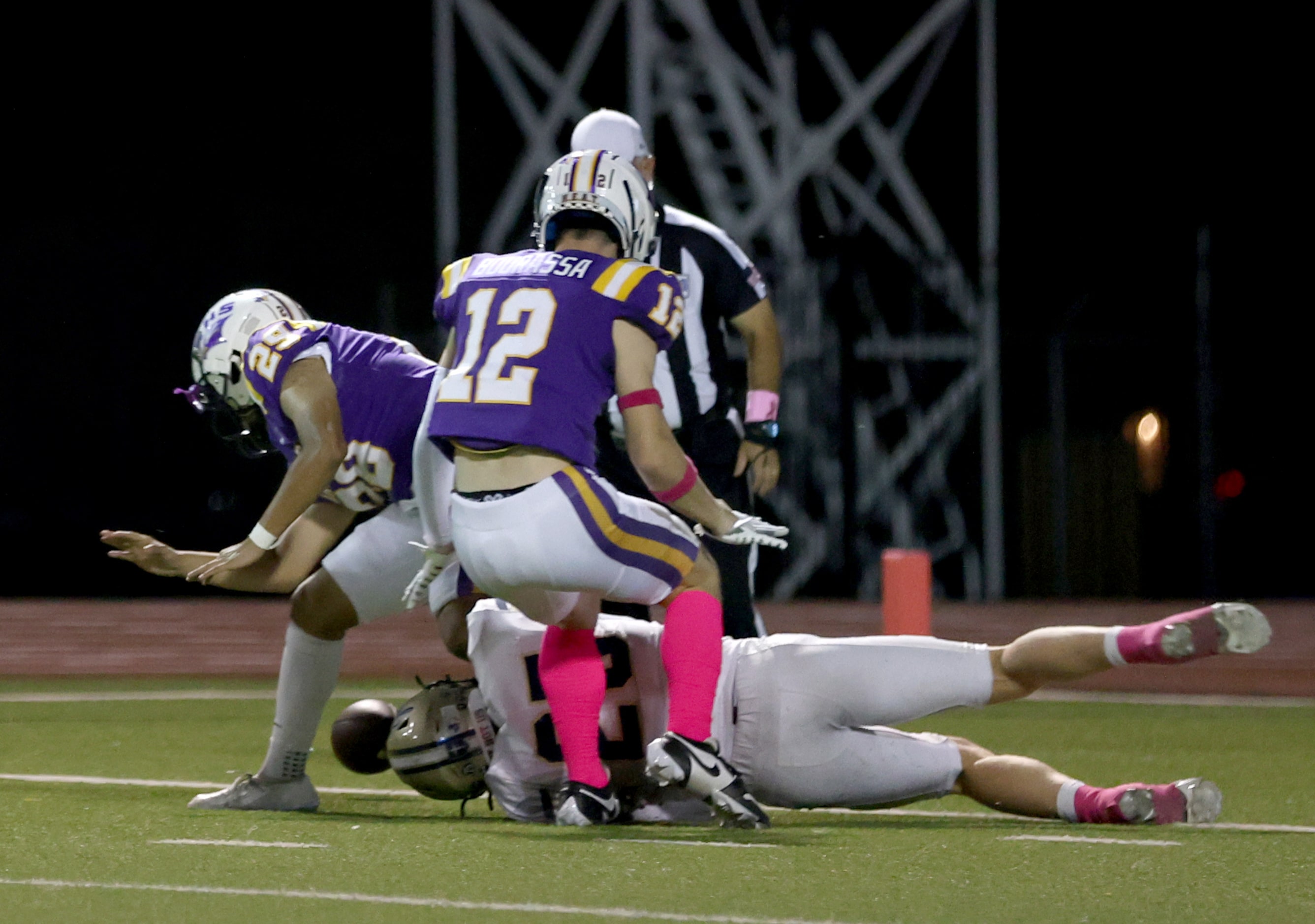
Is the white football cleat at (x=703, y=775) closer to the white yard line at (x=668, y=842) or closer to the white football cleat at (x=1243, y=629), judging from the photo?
the white yard line at (x=668, y=842)

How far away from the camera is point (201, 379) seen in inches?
257

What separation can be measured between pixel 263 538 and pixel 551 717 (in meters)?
1.00

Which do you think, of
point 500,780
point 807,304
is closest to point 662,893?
point 500,780

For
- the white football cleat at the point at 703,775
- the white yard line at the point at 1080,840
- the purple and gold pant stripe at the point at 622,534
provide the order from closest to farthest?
the white yard line at the point at 1080,840
the white football cleat at the point at 703,775
the purple and gold pant stripe at the point at 622,534

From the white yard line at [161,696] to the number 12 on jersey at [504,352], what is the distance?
4656 mm

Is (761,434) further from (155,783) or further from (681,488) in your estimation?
(155,783)

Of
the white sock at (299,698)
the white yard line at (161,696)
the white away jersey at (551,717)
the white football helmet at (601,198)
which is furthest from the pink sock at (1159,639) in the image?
the white yard line at (161,696)

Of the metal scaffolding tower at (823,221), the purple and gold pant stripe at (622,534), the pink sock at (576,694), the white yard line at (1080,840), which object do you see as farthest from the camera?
the metal scaffolding tower at (823,221)

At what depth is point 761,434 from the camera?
7.36 m

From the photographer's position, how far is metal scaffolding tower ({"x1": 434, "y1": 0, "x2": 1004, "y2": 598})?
16.7 m

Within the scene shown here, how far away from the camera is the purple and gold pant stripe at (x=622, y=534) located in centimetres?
540

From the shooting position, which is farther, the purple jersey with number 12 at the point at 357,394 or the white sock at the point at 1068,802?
the purple jersey with number 12 at the point at 357,394

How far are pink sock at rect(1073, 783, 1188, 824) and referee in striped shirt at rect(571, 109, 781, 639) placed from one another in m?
1.81

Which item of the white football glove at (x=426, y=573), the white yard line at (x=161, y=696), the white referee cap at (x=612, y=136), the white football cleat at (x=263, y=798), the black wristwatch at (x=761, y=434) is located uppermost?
the white referee cap at (x=612, y=136)
